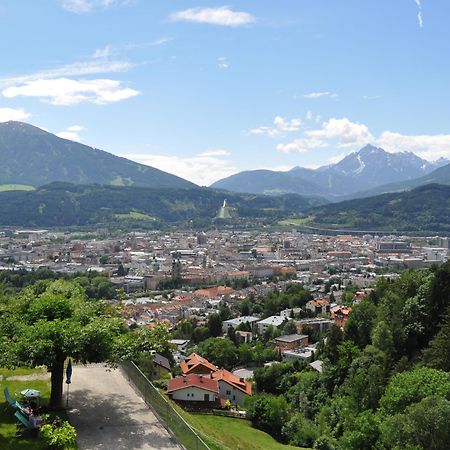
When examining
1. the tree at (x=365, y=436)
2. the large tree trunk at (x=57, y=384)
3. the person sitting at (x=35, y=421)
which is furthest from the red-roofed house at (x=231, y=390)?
the person sitting at (x=35, y=421)

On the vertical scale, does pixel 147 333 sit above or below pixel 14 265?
above

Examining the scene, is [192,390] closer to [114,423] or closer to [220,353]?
[220,353]

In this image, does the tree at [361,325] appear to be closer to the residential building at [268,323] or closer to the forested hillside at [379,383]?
the forested hillside at [379,383]

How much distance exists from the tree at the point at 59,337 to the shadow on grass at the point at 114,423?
2.17ft

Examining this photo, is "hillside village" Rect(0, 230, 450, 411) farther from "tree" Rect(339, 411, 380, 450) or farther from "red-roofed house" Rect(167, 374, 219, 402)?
"tree" Rect(339, 411, 380, 450)

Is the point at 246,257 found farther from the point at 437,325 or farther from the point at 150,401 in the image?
the point at 150,401

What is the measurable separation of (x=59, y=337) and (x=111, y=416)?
5.81 ft

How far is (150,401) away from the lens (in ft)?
37.6

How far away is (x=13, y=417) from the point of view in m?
10.1

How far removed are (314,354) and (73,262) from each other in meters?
Answer: 75.5

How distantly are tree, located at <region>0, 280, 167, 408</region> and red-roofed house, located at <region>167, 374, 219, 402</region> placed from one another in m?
15.0

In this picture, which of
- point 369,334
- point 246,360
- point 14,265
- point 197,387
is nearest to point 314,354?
point 246,360

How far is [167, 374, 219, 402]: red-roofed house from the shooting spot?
2666 cm

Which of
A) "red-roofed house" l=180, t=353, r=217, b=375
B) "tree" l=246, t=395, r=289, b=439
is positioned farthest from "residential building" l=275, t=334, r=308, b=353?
"tree" l=246, t=395, r=289, b=439
